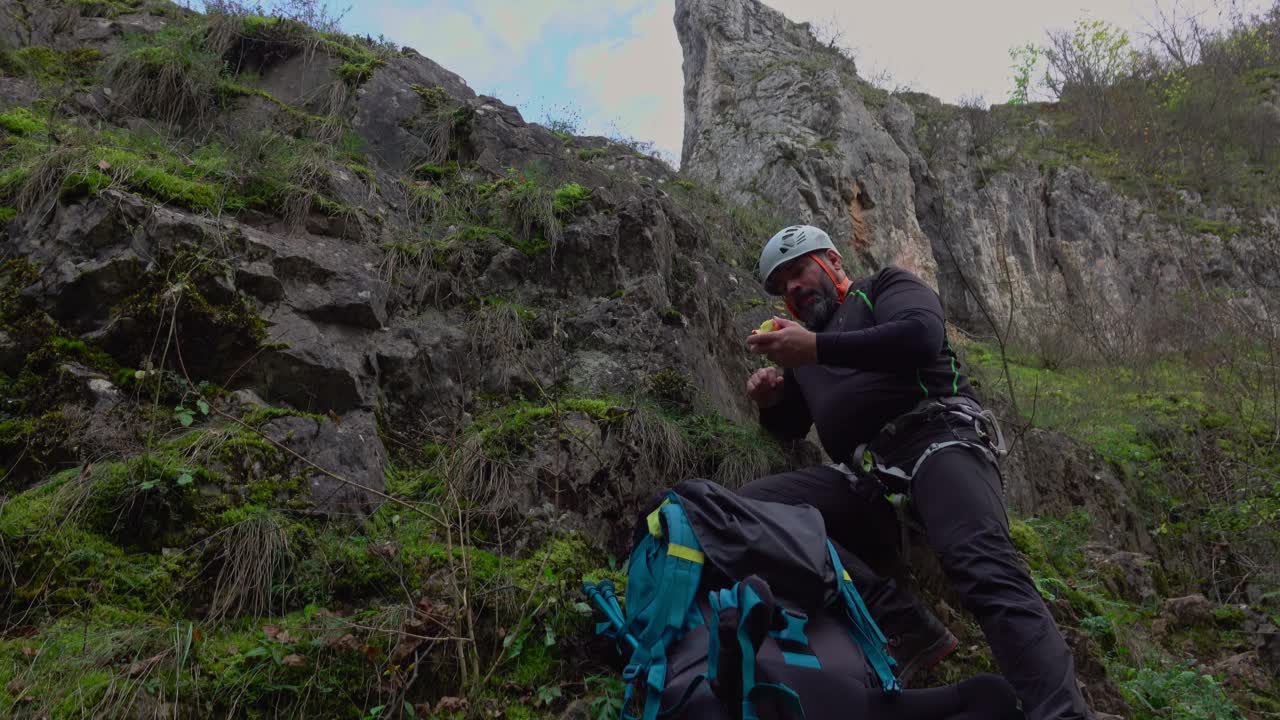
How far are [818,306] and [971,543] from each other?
1.41m

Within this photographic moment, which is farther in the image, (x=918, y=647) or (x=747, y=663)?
(x=918, y=647)

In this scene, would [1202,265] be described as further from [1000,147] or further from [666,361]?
[666,361]

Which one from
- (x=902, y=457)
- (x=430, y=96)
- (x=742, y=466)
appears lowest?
(x=742, y=466)

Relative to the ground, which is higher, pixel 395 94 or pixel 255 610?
pixel 395 94

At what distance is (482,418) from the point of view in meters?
4.21

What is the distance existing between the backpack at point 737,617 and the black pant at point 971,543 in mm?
387

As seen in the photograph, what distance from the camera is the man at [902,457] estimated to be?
281 cm

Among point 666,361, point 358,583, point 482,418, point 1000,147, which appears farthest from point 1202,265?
point 358,583

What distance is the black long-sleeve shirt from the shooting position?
323 centimetres

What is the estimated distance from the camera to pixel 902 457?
3.32 metres

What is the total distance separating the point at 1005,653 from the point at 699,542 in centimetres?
119

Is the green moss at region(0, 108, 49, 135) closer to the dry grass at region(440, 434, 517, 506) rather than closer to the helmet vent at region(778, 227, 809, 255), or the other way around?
the dry grass at region(440, 434, 517, 506)

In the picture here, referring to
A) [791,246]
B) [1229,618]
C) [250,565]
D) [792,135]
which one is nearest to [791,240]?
[791,246]

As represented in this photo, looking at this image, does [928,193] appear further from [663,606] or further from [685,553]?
[663,606]
